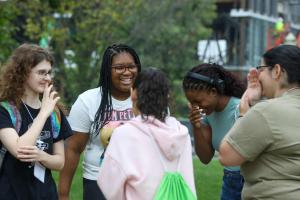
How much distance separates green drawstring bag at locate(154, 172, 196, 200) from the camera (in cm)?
315

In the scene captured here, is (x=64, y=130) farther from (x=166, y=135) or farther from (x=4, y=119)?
(x=166, y=135)

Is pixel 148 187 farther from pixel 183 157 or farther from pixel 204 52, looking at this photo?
pixel 204 52

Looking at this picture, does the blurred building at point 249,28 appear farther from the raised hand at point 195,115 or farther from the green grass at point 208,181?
the raised hand at point 195,115

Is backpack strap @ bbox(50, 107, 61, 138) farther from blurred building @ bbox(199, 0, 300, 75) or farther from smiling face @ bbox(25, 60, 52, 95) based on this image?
blurred building @ bbox(199, 0, 300, 75)

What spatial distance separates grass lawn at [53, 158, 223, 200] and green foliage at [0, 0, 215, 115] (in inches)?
190

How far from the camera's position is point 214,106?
171 inches

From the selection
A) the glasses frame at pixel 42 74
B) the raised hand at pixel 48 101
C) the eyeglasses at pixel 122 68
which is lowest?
the raised hand at pixel 48 101

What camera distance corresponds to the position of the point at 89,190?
413 cm

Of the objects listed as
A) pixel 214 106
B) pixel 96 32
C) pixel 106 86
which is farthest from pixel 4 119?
pixel 96 32

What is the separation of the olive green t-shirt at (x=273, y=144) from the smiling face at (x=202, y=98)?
1106 mm

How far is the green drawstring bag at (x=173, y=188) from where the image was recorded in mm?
3148

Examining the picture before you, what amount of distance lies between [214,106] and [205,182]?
13.1 ft

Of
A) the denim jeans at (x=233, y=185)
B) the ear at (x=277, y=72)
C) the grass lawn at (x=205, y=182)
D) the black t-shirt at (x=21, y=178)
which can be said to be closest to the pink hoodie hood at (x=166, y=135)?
the ear at (x=277, y=72)


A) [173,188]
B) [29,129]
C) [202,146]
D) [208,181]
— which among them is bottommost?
[208,181]
